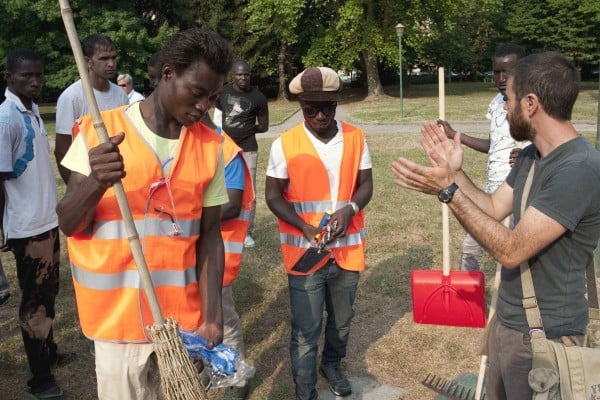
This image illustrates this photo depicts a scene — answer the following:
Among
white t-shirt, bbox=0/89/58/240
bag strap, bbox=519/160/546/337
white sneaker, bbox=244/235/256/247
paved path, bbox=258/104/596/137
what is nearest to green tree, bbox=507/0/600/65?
paved path, bbox=258/104/596/137

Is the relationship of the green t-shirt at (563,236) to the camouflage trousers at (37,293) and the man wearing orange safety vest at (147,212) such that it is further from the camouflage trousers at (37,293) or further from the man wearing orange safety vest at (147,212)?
the camouflage trousers at (37,293)

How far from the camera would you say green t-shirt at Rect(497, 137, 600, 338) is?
2162 mm

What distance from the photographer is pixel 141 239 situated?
2.13 metres

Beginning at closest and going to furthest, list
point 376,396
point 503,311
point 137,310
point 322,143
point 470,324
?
1. point 137,310
2. point 503,311
3. point 322,143
4. point 376,396
5. point 470,324

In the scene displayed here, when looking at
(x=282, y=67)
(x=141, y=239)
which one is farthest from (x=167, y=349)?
(x=282, y=67)

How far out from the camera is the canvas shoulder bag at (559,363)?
2207 millimetres

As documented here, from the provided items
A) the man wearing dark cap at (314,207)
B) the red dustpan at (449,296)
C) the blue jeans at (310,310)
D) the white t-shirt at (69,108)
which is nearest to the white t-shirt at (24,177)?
the white t-shirt at (69,108)

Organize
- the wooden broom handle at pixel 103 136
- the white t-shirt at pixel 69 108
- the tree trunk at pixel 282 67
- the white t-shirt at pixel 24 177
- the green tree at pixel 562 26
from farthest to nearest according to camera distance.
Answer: the green tree at pixel 562 26, the tree trunk at pixel 282 67, the white t-shirt at pixel 69 108, the white t-shirt at pixel 24 177, the wooden broom handle at pixel 103 136

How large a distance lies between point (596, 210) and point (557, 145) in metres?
0.29

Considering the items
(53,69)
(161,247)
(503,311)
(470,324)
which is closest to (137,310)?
(161,247)

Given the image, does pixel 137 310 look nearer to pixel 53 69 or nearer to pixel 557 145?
pixel 557 145

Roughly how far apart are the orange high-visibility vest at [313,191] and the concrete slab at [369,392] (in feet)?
3.27

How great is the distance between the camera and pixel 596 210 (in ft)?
7.27

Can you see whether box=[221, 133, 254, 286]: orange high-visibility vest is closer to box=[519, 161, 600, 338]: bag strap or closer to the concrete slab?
the concrete slab
